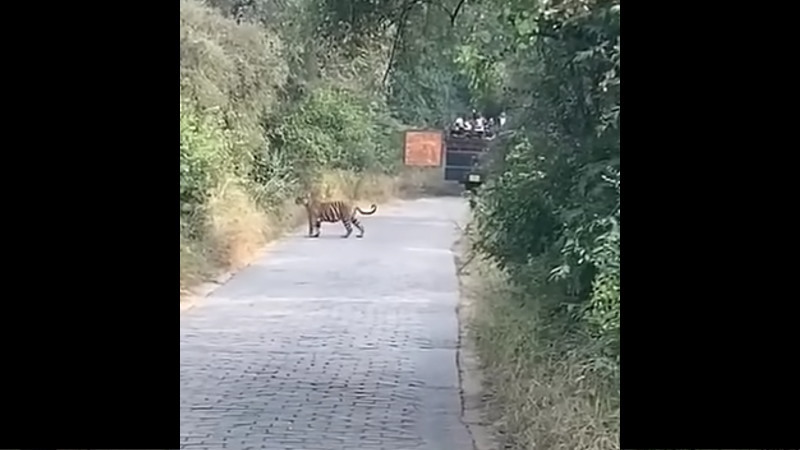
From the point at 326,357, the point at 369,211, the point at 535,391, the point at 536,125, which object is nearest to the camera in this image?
the point at 535,391

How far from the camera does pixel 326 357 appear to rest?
253 inches

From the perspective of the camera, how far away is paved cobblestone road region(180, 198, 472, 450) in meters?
4.76

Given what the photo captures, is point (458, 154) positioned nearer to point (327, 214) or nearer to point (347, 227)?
point (347, 227)

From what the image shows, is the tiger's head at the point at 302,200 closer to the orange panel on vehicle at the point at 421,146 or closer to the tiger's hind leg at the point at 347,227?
the tiger's hind leg at the point at 347,227

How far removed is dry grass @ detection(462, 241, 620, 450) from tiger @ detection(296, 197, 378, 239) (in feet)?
22.3

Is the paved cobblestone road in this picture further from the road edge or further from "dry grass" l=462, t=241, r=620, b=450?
"dry grass" l=462, t=241, r=620, b=450

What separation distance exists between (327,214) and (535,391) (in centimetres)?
885

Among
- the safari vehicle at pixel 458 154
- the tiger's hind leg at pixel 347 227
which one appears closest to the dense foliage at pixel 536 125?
the tiger's hind leg at pixel 347 227

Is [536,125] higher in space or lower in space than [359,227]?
higher

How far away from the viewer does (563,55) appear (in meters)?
4.54

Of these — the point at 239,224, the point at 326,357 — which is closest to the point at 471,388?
the point at 326,357

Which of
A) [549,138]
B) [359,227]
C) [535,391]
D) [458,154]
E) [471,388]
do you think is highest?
[549,138]
